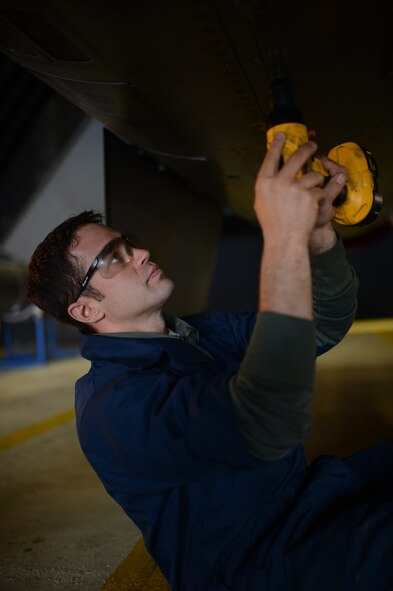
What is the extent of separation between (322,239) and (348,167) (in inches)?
6.4

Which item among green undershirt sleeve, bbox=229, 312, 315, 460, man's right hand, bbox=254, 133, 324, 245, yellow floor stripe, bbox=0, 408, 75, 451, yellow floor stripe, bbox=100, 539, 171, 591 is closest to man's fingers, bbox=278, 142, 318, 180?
man's right hand, bbox=254, 133, 324, 245

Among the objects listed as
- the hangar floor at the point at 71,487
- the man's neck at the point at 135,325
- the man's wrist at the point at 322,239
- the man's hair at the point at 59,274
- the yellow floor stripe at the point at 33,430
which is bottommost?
the yellow floor stripe at the point at 33,430

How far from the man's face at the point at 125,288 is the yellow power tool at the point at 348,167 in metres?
0.50

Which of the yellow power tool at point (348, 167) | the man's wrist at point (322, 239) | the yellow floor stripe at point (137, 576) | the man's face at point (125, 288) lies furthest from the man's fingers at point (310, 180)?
the yellow floor stripe at point (137, 576)

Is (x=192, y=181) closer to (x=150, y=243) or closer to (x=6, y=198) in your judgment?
(x=150, y=243)

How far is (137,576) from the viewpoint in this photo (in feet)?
5.10

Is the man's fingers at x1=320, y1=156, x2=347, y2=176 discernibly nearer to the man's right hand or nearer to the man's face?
the man's right hand

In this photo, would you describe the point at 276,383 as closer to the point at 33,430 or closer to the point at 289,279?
the point at 289,279

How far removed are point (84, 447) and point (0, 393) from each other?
438 centimetres

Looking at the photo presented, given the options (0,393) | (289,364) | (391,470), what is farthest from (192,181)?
(0,393)

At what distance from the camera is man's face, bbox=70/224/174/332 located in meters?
1.23

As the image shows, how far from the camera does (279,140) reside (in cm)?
83

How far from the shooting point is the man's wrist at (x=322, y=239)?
3.47 feet

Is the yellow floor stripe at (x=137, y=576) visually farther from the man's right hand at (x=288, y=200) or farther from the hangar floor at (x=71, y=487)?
the man's right hand at (x=288, y=200)
